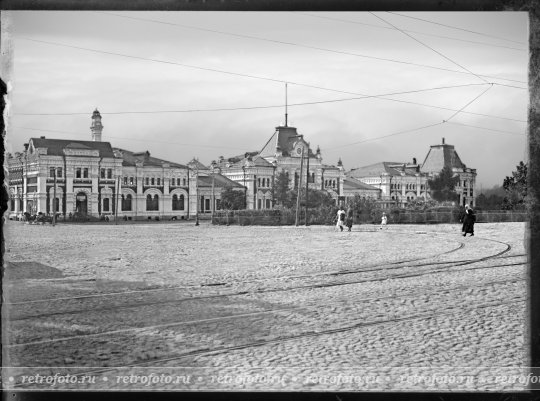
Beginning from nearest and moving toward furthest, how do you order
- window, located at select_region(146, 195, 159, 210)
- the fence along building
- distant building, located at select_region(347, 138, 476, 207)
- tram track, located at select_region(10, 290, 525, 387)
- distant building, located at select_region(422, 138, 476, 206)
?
tram track, located at select_region(10, 290, 525, 387) → the fence along building → distant building, located at select_region(422, 138, 476, 206) → distant building, located at select_region(347, 138, 476, 207) → window, located at select_region(146, 195, 159, 210)

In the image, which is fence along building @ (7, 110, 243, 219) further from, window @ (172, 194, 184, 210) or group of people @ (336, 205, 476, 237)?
group of people @ (336, 205, 476, 237)

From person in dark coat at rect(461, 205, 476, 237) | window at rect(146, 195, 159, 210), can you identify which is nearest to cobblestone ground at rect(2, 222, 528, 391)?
person in dark coat at rect(461, 205, 476, 237)

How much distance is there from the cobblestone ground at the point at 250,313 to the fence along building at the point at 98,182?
263 mm

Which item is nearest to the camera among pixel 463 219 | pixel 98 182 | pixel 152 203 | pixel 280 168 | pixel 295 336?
pixel 295 336

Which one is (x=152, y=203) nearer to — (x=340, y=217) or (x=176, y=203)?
(x=176, y=203)

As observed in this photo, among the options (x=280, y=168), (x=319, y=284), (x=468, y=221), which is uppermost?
(x=280, y=168)

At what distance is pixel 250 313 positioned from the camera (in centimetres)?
542

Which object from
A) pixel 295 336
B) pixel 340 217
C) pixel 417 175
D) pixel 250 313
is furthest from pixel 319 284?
pixel 340 217

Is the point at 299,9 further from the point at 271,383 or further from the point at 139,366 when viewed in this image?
the point at 139,366

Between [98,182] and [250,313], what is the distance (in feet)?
7.07

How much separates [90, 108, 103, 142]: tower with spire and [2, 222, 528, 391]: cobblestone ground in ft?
3.26

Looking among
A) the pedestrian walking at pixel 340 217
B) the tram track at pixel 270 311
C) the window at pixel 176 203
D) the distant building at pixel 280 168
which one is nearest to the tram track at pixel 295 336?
the tram track at pixel 270 311

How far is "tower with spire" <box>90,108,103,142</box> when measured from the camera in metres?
5.15

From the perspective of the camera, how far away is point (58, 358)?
4.14 meters
